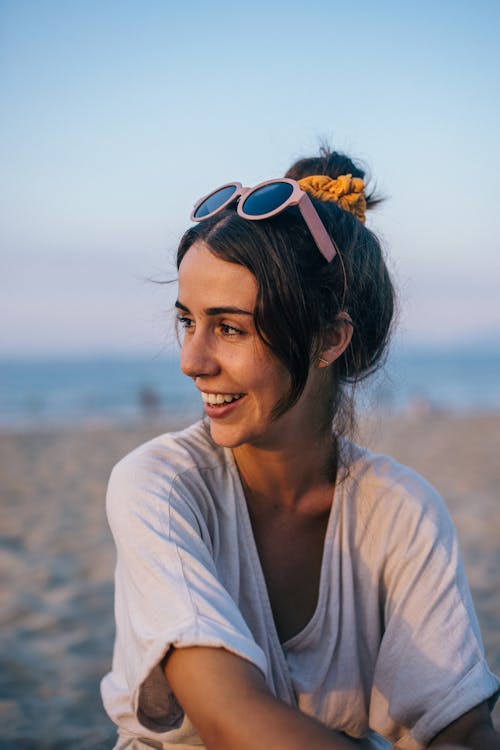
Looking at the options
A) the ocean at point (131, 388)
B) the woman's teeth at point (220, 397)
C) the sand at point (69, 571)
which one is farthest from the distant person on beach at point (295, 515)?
the ocean at point (131, 388)

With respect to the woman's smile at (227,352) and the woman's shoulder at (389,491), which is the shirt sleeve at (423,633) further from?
the woman's smile at (227,352)

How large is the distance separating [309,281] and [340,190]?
1.16 feet

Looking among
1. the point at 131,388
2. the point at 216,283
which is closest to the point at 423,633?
the point at 216,283

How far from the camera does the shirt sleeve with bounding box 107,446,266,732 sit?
1551 mm

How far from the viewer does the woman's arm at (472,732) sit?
1.74m

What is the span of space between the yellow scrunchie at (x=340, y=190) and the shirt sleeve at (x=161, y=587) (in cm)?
92

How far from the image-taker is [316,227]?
192cm

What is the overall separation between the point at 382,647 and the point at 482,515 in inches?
188

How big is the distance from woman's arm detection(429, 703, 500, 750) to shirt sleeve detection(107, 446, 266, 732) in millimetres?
611

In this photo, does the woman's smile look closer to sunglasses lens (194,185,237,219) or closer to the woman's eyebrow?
the woman's eyebrow

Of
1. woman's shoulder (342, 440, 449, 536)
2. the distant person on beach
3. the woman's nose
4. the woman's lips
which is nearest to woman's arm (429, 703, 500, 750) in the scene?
the distant person on beach

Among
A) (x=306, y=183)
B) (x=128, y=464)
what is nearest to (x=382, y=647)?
(x=128, y=464)

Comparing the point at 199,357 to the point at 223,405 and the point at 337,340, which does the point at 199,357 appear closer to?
the point at 223,405

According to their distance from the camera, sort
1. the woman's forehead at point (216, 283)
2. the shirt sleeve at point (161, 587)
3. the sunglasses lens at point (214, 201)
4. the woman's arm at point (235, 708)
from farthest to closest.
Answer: the sunglasses lens at point (214, 201) → the woman's forehead at point (216, 283) → the shirt sleeve at point (161, 587) → the woman's arm at point (235, 708)
